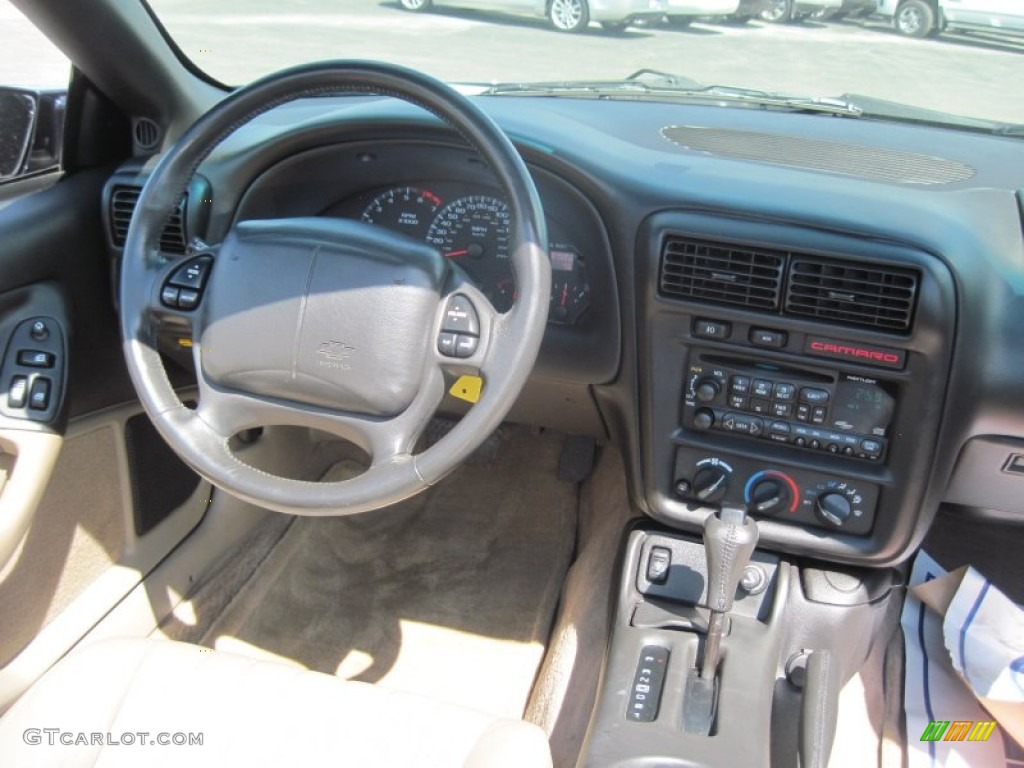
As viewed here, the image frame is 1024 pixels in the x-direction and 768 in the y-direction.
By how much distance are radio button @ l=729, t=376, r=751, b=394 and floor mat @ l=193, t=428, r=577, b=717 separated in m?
0.94

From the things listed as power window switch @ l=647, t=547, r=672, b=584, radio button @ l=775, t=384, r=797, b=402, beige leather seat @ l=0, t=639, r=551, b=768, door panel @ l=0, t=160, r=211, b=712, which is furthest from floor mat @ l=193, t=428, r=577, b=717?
radio button @ l=775, t=384, r=797, b=402

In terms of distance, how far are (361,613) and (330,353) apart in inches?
48.1

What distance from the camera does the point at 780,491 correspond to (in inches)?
71.7

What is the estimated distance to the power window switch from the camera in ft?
6.32

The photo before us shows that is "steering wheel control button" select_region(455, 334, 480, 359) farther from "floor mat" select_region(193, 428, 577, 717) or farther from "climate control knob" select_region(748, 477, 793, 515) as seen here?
"floor mat" select_region(193, 428, 577, 717)

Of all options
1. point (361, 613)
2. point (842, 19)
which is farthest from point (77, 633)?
point (842, 19)

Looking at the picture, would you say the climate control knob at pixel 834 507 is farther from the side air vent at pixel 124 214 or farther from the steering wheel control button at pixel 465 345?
the side air vent at pixel 124 214

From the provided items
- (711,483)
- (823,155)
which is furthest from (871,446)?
(823,155)

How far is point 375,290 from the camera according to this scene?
149 cm

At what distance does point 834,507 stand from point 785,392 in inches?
9.4

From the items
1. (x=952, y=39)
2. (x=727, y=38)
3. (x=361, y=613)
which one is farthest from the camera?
(x=361, y=613)

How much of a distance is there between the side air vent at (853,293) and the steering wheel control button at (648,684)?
0.67m

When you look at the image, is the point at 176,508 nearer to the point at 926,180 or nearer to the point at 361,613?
the point at 361,613

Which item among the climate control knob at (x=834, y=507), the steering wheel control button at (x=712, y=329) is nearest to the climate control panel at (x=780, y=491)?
the climate control knob at (x=834, y=507)
